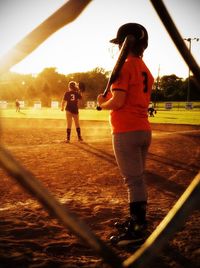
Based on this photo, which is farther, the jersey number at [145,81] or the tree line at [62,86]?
the tree line at [62,86]

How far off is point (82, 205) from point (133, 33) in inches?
85.7

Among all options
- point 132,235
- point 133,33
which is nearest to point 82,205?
point 132,235

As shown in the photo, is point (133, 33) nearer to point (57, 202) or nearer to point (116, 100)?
point (116, 100)

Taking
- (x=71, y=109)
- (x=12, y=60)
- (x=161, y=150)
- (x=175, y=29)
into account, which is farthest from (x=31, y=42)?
(x=71, y=109)

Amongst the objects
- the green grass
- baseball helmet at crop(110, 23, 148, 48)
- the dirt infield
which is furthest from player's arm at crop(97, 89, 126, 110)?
the green grass

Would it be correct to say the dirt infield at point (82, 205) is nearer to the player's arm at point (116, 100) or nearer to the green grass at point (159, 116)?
the player's arm at point (116, 100)

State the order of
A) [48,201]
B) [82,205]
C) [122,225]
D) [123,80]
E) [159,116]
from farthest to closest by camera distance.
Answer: [159,116] → [82,205] → [122,225] → [123,80] → [48,201]

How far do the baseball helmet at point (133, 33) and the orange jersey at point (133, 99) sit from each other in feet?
0.54

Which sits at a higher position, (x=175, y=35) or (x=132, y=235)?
(x=175, y=35)

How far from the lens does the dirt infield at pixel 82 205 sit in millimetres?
2617

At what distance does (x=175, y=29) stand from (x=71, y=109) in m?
9.55

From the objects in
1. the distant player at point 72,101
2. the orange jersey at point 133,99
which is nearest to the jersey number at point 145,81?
the orange jersey at point 133,99

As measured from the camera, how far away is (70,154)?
7.85m

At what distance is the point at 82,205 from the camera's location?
3959 mm
